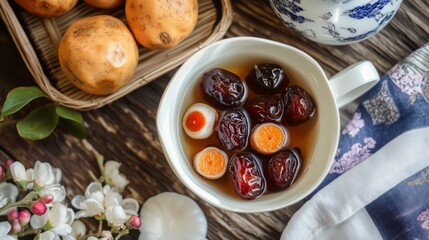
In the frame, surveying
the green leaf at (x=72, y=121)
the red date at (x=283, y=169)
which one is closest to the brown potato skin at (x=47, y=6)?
the green leaf at (x=72, y=121)

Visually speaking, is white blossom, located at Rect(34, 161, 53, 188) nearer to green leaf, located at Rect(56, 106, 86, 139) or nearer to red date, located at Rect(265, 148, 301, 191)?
green leaf, located at Rect(56, 106, 86, 139)

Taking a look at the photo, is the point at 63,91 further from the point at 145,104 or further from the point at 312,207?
the point at 312,207

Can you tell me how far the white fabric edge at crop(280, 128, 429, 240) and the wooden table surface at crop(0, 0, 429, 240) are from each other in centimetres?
3

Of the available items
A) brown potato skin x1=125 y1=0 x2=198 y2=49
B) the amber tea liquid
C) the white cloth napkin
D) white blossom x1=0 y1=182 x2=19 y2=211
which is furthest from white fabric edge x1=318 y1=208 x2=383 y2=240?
white blossom x1=0 y1=182 x2=19 y2=211

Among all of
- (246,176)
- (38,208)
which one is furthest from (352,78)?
(38,208)

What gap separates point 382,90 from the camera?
1.01m

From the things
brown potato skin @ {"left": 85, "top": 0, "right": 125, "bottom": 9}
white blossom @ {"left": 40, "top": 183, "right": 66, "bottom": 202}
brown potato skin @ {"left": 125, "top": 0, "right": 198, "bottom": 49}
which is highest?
brown potato skin @ {"left": 125, "top": 0, "right": 198, "bottom": 49}

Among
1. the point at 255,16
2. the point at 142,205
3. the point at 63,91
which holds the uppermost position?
the point at 255,16

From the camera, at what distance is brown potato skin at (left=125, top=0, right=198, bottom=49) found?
3.00 ft

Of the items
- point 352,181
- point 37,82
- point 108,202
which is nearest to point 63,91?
point 37,82

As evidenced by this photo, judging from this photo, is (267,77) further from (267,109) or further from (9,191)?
(9,191)

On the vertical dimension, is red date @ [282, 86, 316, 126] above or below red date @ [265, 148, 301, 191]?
above

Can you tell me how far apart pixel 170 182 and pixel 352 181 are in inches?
10.0

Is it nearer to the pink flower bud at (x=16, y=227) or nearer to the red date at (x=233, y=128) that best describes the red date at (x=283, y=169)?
the red date at (x=233, y=128)
